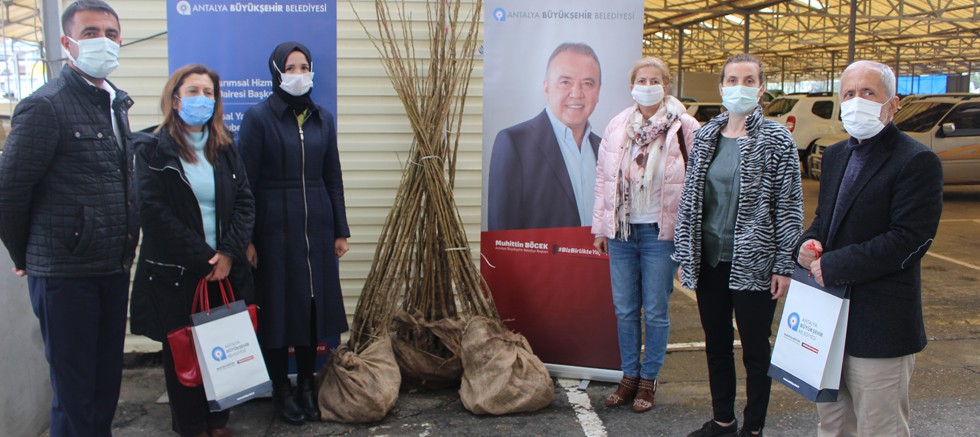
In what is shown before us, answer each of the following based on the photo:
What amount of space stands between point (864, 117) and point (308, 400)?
2.69 metres

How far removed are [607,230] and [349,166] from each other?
5.05ft

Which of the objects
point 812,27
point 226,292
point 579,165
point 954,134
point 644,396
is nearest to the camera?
point 226,292

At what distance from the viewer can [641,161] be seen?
3.49 meters

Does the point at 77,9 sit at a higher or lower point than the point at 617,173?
higher

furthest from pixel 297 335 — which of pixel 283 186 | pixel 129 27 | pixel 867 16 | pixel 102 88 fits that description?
pixel 867 16

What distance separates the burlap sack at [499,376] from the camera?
143 inches

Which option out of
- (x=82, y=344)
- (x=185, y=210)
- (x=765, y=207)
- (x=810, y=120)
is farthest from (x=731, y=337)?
(x=810, y=120)

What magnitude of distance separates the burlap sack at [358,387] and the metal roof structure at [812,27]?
55.5ft

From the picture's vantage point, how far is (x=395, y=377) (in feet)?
12.0

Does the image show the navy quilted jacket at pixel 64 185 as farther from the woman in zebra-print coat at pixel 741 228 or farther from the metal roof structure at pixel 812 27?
the metal roof structure at pixel 812 27

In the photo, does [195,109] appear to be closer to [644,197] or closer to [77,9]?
[77,9]

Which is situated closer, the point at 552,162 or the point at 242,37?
the point at 242,37

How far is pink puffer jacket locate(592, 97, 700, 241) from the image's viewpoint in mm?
3436

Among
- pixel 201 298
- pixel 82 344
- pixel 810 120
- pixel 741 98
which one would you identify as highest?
pixel 810 120
